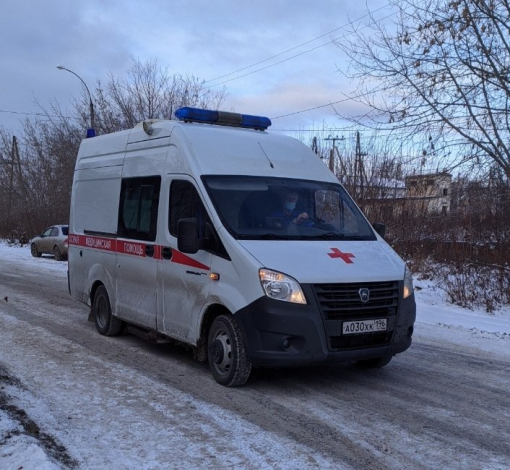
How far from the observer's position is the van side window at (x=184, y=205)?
6198mm

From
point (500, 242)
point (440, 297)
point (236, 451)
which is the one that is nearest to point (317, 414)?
point (236, 451)

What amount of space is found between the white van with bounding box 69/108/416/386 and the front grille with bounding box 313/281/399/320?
10mm

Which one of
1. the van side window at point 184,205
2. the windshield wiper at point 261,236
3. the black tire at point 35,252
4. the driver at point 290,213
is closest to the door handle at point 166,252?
the van side window at point 184,205

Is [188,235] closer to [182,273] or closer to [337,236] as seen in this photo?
[182,273]

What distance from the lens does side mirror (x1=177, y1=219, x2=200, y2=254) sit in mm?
5961

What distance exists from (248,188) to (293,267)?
1.28 meters

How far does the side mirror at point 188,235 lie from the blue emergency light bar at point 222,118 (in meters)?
1.81

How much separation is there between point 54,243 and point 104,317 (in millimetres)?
16493

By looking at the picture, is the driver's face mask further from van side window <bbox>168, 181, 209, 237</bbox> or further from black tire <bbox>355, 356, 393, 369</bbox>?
black tire <bbox>355, 356, 393, 369</bbox>

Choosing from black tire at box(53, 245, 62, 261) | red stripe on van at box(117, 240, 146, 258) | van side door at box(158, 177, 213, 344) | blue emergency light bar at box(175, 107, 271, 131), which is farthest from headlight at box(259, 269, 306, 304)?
black tire at box(53, 245, 62, 261)

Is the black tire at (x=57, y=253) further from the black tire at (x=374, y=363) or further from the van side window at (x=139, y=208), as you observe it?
the black tire at (x=374, y=363)

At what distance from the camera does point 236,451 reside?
4.30 meters

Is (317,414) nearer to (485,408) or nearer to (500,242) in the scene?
(485,408)

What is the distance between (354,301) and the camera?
5.57 m
